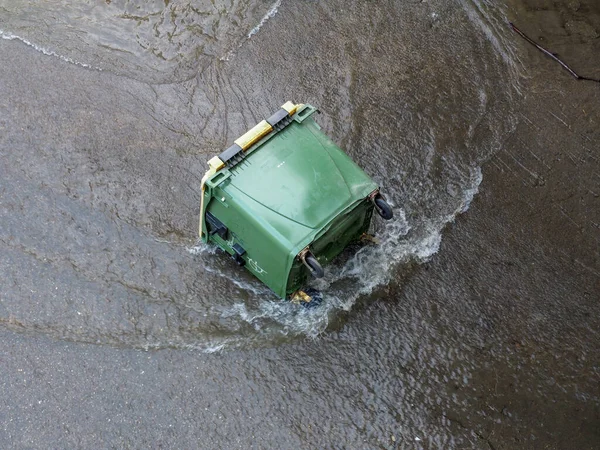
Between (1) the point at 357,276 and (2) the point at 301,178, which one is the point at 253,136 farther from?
(1) the point at 357,276

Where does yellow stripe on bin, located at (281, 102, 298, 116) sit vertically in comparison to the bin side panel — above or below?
above

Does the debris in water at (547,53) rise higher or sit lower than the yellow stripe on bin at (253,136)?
lower

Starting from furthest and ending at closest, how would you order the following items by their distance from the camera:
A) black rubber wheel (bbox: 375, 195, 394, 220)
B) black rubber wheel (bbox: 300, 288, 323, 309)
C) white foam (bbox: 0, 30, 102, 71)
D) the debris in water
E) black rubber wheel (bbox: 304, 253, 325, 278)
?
the debris in water → white foam (bbox: 0, 30, 102, 71) → black rubber wheel (bbox: 300, 288, 323, 309) → black rubber wheel (bbox: 375, 195, 394, 220) → black rubber wheel (bbox: 304, 253, 325, 278)

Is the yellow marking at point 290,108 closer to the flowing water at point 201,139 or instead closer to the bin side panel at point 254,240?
the bin side panel at point 254,240

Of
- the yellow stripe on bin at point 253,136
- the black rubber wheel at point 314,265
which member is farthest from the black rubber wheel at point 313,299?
the yellow stripe on bin at point 253,136

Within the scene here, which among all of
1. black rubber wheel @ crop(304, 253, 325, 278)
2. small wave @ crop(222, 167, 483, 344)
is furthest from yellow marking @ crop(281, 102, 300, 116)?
small wave @ crop(222, 167, 483, 344)

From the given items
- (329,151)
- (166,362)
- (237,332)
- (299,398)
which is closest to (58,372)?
(166,362)

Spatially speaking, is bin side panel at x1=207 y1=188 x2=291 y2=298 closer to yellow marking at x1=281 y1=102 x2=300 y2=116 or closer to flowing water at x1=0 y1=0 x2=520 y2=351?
flowing water at x1=0 y1=0 x2=520 y2=351
